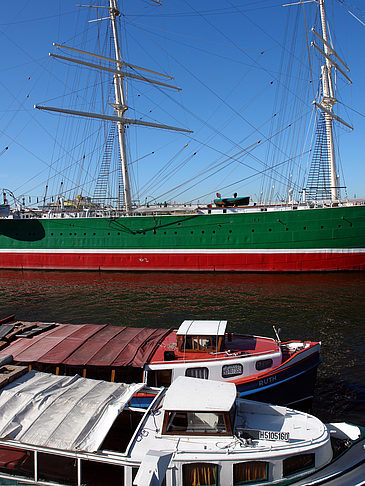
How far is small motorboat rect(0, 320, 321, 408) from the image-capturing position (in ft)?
35.1

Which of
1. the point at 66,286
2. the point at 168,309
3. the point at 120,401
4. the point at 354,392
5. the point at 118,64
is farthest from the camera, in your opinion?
the point at 118,64

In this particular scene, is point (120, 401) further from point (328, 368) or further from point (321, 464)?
point (328, 368)

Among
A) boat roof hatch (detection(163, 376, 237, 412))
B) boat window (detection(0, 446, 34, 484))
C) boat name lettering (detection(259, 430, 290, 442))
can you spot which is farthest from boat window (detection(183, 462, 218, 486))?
boat window (detection(0, 446, 34, 484))

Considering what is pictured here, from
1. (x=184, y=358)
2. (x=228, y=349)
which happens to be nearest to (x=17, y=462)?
(x=184, y=358)

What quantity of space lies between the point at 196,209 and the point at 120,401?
1003 inches

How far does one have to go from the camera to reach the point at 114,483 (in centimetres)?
723

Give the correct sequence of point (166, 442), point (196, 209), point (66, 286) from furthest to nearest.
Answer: point (196, 209) < point (66, 286) < point (166, 442)

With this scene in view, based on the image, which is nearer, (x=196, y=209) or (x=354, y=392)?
(x=354, y=392)

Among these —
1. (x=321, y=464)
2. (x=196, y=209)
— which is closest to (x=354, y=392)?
(x=321, y=464)

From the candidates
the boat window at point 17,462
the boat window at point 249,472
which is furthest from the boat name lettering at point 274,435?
the boat window at point 17,462

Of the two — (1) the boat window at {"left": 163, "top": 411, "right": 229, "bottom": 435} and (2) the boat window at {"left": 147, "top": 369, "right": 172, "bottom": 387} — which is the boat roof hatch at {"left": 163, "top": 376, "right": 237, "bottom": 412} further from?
(2) the boat window at {"left": 147, "top": 369, "right": 172, "bottom": 387}

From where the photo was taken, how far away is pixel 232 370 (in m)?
10.8

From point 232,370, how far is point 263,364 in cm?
103

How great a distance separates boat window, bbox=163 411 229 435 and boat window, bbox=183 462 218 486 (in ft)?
1.94
